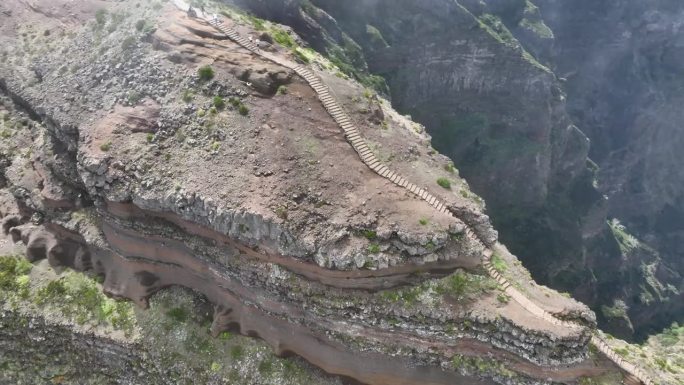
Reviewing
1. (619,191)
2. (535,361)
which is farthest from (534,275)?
(535,361)

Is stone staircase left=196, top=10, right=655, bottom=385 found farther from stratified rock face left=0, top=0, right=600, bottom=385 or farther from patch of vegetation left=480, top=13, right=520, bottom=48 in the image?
patch of vegetation left=480, top=13, right=520, bottom=48

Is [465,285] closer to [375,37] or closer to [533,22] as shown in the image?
[375,37]

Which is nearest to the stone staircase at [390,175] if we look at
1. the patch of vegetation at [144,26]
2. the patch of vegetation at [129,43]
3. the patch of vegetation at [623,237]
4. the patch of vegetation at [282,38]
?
the patch of vegetation at [282,38]

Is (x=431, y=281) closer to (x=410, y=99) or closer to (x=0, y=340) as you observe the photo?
(x=0, y=340)

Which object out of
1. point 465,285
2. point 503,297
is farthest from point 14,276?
point 503,297

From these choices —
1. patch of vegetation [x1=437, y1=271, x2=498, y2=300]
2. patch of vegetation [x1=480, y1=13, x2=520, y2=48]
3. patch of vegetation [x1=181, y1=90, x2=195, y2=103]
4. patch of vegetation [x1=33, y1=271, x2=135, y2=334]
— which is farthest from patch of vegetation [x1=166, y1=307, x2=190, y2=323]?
patch of vegetation [x1=480, y1=13, x2=520, y2=48]

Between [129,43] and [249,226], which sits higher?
[129,43]
